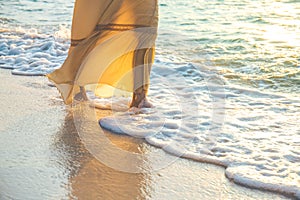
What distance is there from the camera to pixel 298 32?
8359 millimetres

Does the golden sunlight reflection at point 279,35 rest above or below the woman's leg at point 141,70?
below

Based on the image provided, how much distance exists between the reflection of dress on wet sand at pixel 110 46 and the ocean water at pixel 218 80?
1.04 ft

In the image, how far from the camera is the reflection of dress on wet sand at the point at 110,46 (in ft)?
15.0

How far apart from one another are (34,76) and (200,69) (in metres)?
1.75

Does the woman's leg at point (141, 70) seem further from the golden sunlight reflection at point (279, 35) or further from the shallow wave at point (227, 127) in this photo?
the golden sunlight reflection at point (279, 35)

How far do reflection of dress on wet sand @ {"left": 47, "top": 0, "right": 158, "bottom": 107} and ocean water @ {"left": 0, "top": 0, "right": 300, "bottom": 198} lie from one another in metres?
0.32

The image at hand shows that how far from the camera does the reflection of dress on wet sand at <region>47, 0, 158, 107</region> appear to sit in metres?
4.57

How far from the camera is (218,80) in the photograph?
5.97 metres

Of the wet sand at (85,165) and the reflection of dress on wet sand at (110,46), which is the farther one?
the reflection of dress on wet sand at (110,46)

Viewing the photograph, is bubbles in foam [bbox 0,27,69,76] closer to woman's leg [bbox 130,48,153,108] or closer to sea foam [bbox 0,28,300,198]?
sea foam [bbox 0,28,300,198]

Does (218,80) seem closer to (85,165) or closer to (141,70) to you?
(141,70)

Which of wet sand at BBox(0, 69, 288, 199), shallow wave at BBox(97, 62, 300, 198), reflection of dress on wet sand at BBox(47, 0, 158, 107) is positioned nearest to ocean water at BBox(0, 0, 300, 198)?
shallow wave at BBox(97, 62, 300, 198)

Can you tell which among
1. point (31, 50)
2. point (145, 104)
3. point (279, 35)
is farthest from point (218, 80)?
point (279, 35)

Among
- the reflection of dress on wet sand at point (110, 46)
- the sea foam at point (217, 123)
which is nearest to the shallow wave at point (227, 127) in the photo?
the sea foam at point (217, 123)
